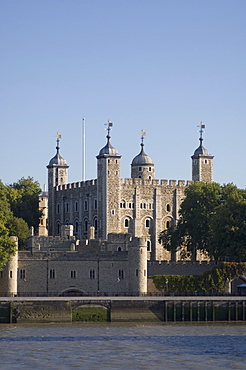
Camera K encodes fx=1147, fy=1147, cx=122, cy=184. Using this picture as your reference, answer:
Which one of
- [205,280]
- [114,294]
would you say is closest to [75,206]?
Answer: [205,280]

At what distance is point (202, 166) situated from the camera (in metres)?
Result: 139

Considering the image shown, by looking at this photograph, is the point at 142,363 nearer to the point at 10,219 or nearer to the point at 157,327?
the point at 157,327

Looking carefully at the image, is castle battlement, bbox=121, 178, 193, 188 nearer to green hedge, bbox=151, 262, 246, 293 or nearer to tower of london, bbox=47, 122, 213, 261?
tower of london, bbox=47, 122, 213, 261

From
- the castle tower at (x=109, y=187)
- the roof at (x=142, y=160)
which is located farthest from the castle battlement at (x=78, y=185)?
the roof at (x=142, y=160)

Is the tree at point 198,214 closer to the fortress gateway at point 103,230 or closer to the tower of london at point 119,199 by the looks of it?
the fortress gateway at point 103,230

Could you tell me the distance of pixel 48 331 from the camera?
7638 cm

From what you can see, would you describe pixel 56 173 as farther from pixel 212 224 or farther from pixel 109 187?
pixel 212 224

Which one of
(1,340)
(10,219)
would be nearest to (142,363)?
(1,340)

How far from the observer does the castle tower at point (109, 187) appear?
128 m

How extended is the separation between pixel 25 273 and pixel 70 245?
729 cm

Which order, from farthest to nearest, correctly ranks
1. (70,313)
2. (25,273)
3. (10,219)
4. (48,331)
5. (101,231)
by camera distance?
1. (101,231)
2. (10,219)
3. (25,273)
4. (70,313)
5. (48,331)

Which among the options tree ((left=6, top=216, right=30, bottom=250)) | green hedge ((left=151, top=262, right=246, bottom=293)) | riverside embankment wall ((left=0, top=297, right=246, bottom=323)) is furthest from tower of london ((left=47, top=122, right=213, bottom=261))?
riverside embankment wall ((left=0, top=297, right=246, bottom=323))

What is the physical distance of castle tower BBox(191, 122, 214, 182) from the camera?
13862 centimetres

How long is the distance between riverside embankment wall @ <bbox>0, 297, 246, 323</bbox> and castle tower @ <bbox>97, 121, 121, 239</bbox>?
44632 millimetres
